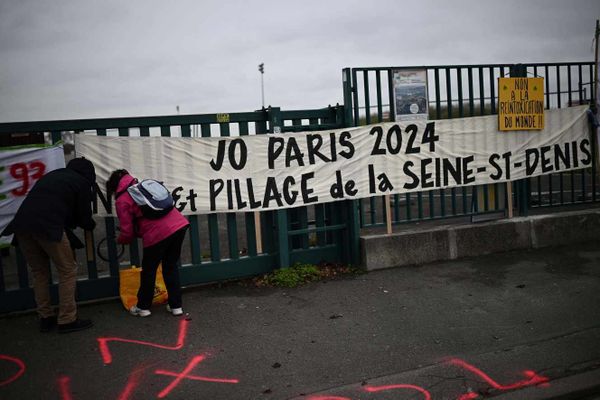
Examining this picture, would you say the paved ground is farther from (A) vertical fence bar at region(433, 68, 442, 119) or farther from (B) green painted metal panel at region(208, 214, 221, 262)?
(A) vertical fence bar at region(433, 68, 442, 119)

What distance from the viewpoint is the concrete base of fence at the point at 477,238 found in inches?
278

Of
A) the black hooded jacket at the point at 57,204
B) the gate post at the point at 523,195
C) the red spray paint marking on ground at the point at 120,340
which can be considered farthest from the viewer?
the gate post at the point at 523,195

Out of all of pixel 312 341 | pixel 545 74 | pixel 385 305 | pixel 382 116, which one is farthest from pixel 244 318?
pixel 545 74

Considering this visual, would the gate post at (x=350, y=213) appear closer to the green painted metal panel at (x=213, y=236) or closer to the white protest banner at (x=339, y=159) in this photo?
the white protest banner at (x=339, y=159)

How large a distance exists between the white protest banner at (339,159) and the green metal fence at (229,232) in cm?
16

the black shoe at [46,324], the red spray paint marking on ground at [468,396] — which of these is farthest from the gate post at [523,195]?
the black shoe at [46,324]

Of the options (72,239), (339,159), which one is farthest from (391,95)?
(72,239)

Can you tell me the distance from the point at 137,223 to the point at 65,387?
1.81 metres

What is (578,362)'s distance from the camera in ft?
14.3

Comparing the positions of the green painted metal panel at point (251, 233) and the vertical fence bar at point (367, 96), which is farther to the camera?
the vertical fence bar at point (367, 96)

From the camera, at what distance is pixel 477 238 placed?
759cm

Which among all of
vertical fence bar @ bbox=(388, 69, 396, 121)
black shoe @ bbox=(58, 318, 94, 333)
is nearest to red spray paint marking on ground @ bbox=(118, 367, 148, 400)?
black shoe @ bbox=(58, 318, 94, 333)

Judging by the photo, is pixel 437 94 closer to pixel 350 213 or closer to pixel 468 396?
pixel 350 213

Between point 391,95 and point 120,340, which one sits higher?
point 391,95
